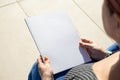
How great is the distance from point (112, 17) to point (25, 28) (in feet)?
4.66

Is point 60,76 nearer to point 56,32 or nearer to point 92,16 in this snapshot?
point 56,32

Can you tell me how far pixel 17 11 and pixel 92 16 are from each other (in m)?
0.65

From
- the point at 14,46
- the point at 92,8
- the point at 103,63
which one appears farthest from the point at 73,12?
the point at 103,63

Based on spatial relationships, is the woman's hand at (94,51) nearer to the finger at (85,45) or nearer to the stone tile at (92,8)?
the finger at (85,45)

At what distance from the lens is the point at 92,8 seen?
2215 millimetres

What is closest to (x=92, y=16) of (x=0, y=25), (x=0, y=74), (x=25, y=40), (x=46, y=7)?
(x=46, y=7)

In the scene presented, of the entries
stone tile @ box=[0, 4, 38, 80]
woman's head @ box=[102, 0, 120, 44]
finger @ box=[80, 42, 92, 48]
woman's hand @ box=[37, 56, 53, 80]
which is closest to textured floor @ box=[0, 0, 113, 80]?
stone tile @ box=[0, 4, 38, 80]

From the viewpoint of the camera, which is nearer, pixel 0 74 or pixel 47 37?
pixel 47 37

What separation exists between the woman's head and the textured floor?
1168 millimetres

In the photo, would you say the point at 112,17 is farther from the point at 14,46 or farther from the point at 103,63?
the point at 14,46

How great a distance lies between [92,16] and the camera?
2.15m

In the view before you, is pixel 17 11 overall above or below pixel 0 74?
above

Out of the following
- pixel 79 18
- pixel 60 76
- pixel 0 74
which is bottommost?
pixel 60 76

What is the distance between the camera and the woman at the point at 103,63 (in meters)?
0.66
